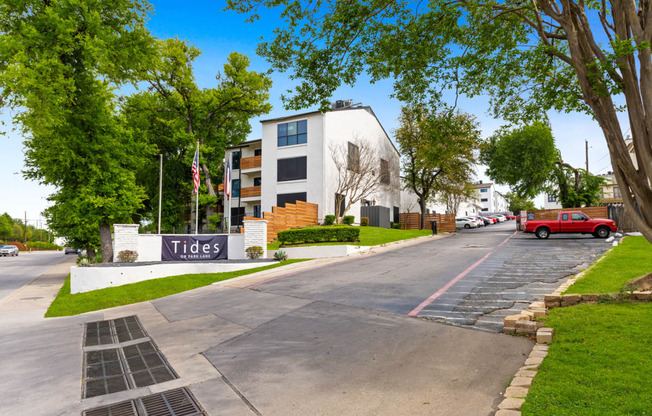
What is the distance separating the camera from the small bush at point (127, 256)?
18.4 m

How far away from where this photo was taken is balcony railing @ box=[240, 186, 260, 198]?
3542 cm

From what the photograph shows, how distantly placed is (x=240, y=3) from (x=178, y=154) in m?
32.8

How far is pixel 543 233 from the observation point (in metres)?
26.4

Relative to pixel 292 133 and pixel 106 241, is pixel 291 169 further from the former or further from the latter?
pixel 106 241

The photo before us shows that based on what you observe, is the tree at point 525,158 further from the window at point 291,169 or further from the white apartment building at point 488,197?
the white apartment building at point 488,197

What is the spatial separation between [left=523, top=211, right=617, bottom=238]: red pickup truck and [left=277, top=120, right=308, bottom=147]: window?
18.7m

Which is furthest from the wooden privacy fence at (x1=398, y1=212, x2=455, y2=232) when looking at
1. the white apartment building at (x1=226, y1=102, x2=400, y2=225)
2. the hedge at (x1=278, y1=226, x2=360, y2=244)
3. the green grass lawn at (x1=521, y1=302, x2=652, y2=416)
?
the green grass lawn at (x1=521, y1=302, x2=652, y2=416)

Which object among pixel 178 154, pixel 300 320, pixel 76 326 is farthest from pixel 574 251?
pixel 178 154

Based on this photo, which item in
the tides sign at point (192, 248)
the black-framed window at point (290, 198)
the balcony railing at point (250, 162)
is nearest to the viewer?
the tides sign at point (192, 248)

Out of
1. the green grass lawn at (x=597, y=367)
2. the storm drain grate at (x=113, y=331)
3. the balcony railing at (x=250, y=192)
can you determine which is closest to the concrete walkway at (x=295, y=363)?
the storm drain grate at (x=113, y=331)

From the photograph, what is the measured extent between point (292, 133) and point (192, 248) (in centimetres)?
1635

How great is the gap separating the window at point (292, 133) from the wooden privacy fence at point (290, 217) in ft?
20.1

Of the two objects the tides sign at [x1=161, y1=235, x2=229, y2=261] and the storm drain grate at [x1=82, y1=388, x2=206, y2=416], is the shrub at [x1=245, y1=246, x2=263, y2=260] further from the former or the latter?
the storm drain grate at [x1=82, y1=388, x2=206, y2=416]

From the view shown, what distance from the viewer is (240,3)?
26.3ft
